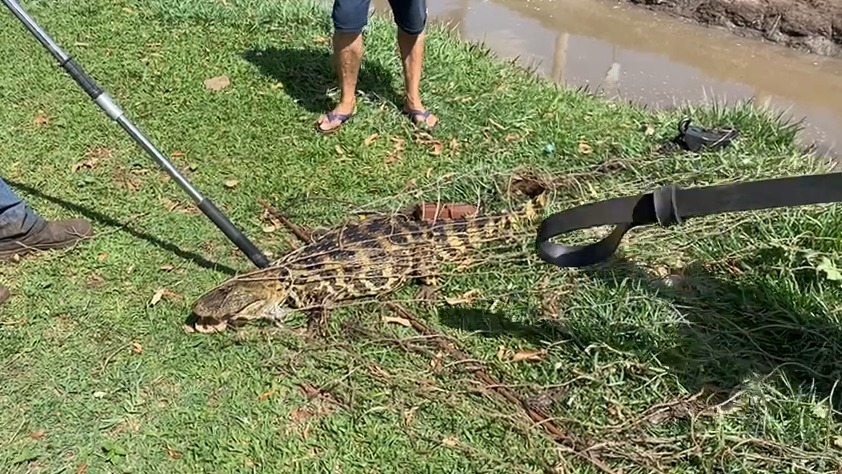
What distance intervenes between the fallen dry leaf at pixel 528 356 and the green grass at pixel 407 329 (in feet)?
0.10

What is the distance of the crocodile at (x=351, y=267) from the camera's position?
3.27 m

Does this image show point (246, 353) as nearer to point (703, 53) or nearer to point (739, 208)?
point (739, 208)

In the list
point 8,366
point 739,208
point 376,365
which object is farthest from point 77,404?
point 739,208

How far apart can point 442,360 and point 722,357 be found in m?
1.12

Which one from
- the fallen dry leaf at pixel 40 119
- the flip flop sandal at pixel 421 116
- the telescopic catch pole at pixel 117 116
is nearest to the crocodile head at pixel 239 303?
the telescopic catch pole at pixel 117 116

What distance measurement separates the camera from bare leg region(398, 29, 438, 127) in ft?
15.0

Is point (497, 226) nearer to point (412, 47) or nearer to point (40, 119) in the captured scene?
point (412, 47)

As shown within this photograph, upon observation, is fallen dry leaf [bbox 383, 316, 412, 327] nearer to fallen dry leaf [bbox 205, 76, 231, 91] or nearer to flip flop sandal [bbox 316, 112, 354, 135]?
flip flop sandal [bbox 316, 112, 354, 135]

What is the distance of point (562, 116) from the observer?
195 inches

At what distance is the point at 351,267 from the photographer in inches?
134

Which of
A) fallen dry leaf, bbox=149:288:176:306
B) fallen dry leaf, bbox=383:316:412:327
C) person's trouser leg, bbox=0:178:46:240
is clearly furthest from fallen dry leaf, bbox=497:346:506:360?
person's trouser leg, bbox=0:178:46:240

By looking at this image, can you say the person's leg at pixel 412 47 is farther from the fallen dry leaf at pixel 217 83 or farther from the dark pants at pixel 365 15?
the fallen dry leaf at pixel 217 83

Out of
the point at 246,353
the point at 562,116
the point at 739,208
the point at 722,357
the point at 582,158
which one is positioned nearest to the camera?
the point at 739,208

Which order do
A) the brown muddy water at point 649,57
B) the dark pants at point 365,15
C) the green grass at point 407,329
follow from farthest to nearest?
1. the brown muddy water at point 649,57
2. the dark pants at point 365,15
3. the green grass at point 407,329
